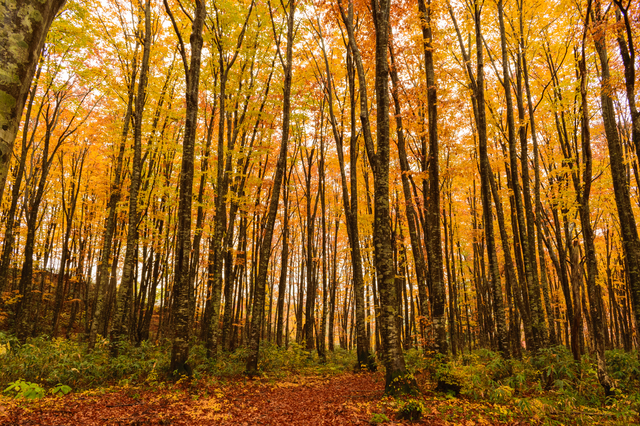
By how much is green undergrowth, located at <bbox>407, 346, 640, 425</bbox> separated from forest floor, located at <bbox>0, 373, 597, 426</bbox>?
18 cm

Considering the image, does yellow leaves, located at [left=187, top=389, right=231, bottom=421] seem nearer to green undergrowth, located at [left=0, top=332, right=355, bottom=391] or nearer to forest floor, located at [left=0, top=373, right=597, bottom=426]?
forest floor, located at [left=0, top=373, right=597, bottom=426]

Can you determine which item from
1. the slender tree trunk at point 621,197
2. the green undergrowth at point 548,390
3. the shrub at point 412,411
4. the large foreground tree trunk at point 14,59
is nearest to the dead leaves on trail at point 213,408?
the shrub at point 412,411

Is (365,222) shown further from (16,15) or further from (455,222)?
(16,15)

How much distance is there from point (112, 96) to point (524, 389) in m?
18.8

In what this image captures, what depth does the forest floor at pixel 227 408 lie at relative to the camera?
561cm

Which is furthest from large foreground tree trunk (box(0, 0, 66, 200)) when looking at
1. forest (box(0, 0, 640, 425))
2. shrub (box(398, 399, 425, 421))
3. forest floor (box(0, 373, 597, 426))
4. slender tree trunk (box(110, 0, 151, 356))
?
slender tree trunk (box(110, 0, 151, 356))

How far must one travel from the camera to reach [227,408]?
266 inches

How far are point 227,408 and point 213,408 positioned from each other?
0.33m

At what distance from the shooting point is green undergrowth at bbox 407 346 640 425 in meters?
5.81

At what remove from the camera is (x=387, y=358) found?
6688mm

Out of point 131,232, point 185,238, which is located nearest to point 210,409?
point 185,238

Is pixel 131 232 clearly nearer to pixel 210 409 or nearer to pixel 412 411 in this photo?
pixel 210 409

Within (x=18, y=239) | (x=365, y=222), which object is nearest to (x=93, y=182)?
(x=18, y=239)

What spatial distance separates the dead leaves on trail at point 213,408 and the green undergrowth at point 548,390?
540 millimetres
